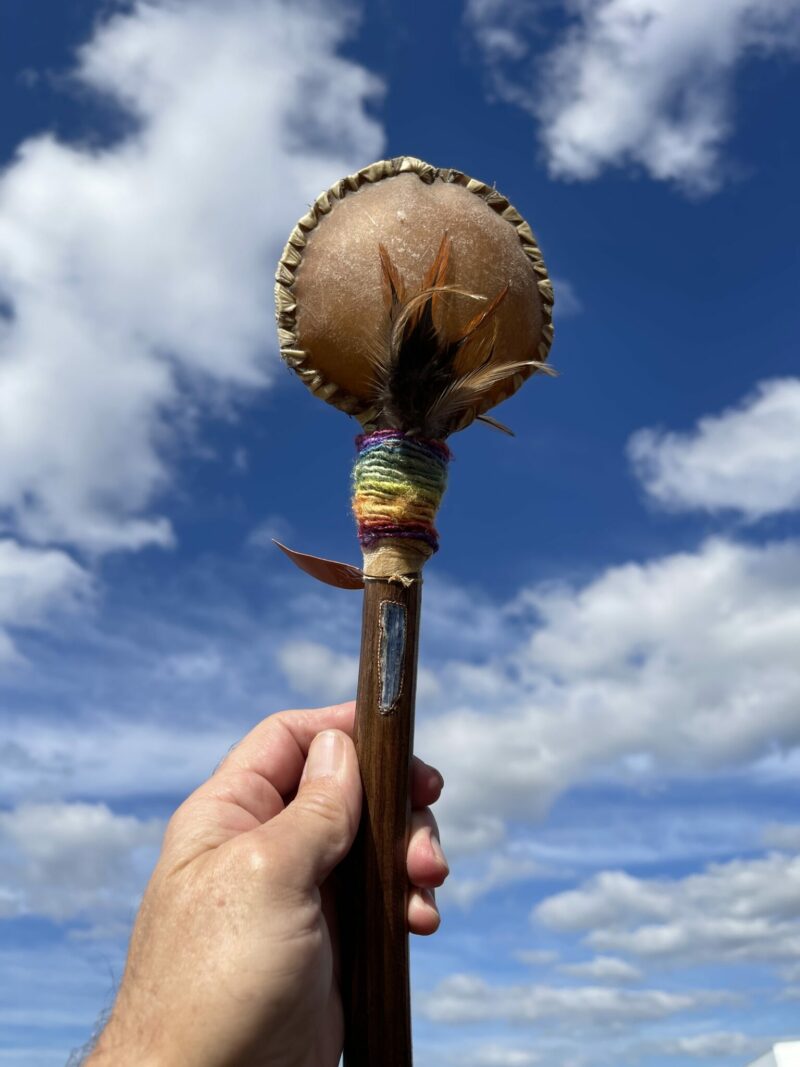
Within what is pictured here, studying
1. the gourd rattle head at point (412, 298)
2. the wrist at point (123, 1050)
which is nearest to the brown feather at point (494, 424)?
the gourd rattle head at point (412, 298)

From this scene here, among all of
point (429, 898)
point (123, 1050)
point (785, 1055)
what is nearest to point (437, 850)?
point (429, 898)

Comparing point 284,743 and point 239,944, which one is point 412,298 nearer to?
point 284,743

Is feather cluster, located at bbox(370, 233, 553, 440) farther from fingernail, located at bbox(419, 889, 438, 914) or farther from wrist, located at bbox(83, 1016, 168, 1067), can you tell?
wrist, located at bbox(83, 1016, 168, 1067)

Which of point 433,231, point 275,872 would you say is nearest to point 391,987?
point 275,872

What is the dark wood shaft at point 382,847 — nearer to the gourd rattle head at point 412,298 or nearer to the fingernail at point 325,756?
the fingernail at point 325,756

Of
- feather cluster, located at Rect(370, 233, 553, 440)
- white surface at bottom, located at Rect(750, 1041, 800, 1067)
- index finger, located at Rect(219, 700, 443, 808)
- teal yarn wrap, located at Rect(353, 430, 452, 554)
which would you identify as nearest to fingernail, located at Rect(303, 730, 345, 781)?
index finger, located at Rect(219, 700, 443, 808)
